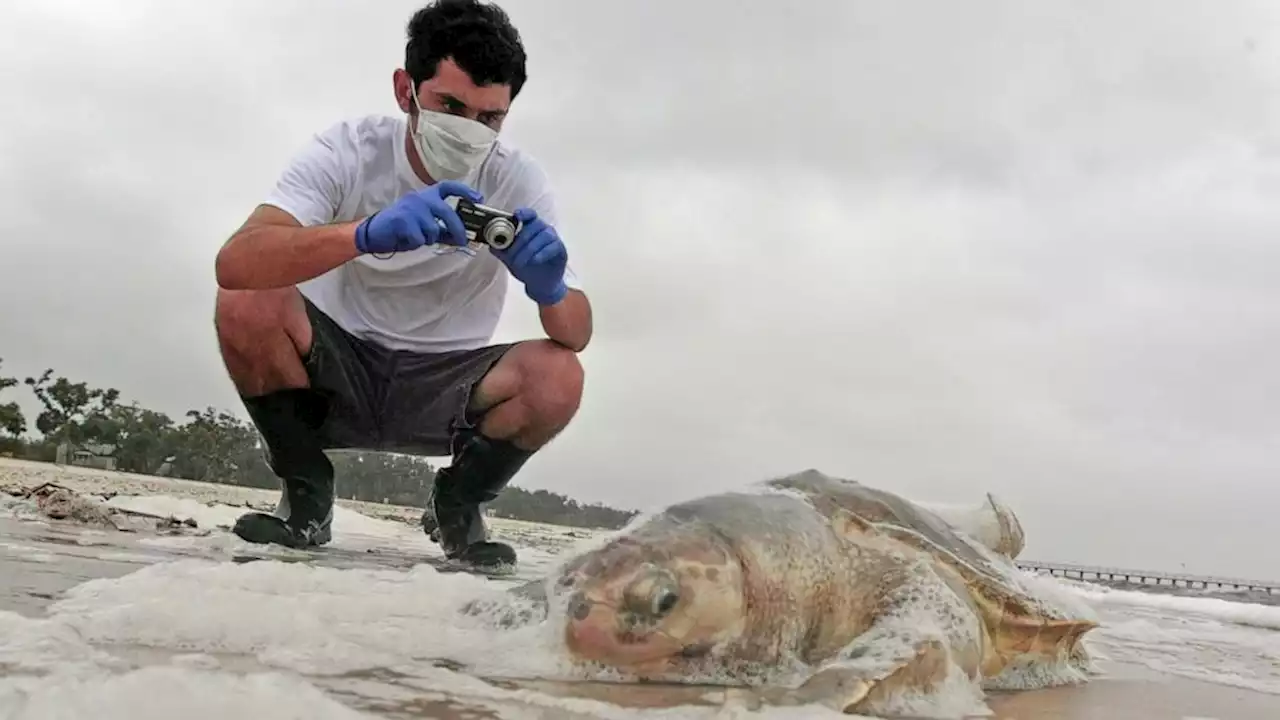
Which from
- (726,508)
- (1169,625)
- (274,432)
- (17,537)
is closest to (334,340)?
(274,432)

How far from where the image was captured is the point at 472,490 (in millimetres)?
4109

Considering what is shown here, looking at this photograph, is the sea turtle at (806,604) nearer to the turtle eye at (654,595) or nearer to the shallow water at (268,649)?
the turtle eye at (654,595)

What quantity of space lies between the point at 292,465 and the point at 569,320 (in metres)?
1.35

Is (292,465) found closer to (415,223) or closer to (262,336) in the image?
(262,336)

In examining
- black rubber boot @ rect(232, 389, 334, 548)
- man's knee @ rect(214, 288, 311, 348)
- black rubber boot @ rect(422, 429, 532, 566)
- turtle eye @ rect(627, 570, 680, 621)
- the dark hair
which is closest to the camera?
turtle eye @ rect(627, 570, 680, 621)

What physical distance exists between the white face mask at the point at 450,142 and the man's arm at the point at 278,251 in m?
0.56

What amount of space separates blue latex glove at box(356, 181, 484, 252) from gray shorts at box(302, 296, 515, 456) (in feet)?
3.21

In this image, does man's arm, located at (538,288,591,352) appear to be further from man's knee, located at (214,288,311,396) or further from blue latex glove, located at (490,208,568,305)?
man's knee, located at (214,288,311,396)

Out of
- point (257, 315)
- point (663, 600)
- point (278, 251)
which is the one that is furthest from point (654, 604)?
point (257, 315)

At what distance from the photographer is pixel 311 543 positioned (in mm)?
4137

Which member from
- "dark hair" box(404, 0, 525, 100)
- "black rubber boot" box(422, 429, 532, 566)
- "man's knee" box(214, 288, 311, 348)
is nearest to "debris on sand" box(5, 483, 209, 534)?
"man's knee" box(214, 288, 311, 348)

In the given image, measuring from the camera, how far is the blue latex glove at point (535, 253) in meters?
3.24

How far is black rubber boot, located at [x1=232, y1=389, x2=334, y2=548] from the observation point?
3.91m

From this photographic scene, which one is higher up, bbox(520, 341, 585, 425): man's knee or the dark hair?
the dark hair
